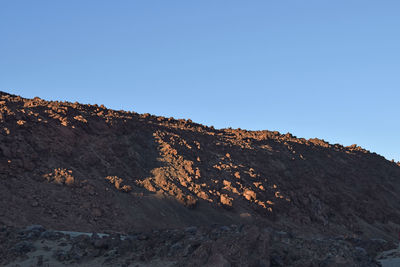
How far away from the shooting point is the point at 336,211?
28422mm

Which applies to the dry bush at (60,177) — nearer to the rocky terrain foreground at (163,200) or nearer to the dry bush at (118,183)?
the rocky terrain foreground at (163,200)

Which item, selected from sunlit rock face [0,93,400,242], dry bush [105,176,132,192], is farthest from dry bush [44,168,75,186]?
dry bush [105,176,132,192]

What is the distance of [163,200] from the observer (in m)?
20.5

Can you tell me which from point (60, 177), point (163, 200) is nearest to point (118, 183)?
point (163, 200)

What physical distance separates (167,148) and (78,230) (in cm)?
1027

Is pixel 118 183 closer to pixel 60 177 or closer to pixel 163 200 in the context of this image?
pixel 163 200

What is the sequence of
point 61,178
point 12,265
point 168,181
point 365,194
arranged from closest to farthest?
point 12,265, point 61,178, point 168,181, point 365,194

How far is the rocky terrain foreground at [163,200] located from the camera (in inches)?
407

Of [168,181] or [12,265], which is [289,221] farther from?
[12,265]

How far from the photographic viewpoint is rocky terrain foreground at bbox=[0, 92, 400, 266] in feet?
33.9

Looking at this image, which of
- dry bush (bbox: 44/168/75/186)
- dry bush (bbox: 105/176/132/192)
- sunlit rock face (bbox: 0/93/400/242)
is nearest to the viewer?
sunlit rock face (bbox: 0/93/400/242)

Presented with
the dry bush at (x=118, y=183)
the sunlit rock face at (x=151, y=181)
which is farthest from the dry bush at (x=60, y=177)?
the dry bush at (x=118, y=183)

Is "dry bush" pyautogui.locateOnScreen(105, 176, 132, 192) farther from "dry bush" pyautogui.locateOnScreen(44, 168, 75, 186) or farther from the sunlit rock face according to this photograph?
"dry bush" pyautogui.locateOnScreen(44, 168, 75, 186)

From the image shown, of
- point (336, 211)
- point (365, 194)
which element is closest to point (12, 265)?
point (336, 211)
